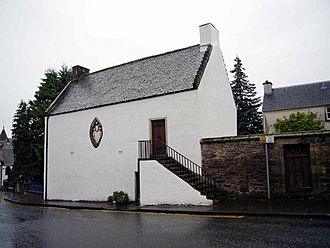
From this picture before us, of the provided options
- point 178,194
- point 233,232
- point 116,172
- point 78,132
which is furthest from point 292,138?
point 78,132

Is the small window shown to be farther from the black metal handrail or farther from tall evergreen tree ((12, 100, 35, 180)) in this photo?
tall evergreen tree ((12, 100, 35, 180))

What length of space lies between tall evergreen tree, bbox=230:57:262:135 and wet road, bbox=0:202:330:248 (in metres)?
22.4

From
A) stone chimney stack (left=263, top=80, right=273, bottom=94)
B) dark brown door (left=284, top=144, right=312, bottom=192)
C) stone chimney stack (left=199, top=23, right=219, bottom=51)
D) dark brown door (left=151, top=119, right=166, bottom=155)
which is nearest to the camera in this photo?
dark brown door (left=284, top=144, right=312, bottom=192)

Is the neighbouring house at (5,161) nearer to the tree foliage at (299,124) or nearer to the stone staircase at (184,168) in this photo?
the stone staircase at (184,168)

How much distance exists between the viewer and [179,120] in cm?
1581

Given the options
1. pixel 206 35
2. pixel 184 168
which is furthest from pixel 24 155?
pixel 206 35

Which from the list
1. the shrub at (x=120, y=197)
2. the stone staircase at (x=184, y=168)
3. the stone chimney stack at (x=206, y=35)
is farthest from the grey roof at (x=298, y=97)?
the shrub at (x=120, y=197)

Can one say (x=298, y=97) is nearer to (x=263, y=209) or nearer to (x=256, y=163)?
(x=256, y=163)

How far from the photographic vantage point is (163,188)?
45.5ft

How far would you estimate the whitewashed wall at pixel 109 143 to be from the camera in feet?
51.5

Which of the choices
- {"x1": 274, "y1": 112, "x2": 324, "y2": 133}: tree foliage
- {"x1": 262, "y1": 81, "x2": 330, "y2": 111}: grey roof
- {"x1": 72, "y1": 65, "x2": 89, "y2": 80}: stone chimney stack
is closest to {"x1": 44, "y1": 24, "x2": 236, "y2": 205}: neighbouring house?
{"x1": 72, "y1": 65, "x2": 89, "y2": 80}: stone chimney stack

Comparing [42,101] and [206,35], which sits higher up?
[206,35]

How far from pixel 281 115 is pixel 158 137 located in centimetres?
2279

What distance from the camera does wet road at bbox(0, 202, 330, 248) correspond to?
6.74 meters
